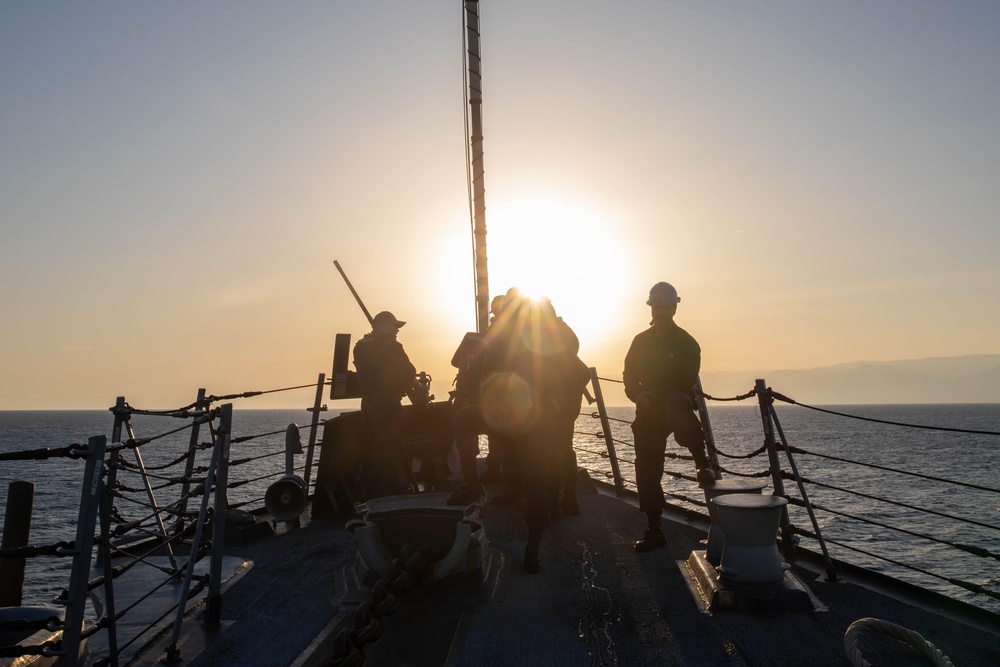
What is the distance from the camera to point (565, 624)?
443cm

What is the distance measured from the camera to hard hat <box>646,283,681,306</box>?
6371 mm

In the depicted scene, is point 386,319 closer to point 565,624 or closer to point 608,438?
point 608,438

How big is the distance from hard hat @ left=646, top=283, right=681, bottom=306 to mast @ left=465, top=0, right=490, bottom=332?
19.8 feet

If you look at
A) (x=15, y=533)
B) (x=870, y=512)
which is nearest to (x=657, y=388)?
(x=15, y=533)

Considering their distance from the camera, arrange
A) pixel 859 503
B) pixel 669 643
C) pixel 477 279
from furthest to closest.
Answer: pixel 859 503, pixel 477 279, pixel 669 643

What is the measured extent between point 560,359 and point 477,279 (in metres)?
6.20

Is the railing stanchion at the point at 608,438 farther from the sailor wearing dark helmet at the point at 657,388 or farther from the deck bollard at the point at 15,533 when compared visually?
the deck bollard at the point at 15,533

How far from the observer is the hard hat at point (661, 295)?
637 centimetres

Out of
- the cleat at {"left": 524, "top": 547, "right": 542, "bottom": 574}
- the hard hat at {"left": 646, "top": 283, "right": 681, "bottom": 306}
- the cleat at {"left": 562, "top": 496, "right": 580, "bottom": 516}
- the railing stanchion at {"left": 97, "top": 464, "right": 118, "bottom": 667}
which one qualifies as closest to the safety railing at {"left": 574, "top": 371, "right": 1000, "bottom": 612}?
the cleat at {"left": 562, "top": 496, "right": 580, "bottom": 516}

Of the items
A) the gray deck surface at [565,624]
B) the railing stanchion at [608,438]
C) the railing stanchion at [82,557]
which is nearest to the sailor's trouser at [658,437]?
the gray deck surface at [565,624]

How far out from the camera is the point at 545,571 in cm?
566

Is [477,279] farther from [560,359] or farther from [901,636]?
[901,636]

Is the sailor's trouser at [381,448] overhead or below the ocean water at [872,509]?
overhead

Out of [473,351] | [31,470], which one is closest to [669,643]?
[473,351]
